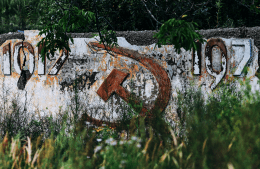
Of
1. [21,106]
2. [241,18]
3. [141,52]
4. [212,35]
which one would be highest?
[241,18]

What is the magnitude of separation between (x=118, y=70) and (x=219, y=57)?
1429mm

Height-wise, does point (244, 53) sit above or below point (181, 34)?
below

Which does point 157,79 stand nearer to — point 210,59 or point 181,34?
point 210,59

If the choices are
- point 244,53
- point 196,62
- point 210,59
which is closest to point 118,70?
point 196,62

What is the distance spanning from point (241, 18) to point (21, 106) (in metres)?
4.80

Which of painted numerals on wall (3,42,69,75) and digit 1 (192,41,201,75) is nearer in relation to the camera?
digit 1 (192,41,201,75)

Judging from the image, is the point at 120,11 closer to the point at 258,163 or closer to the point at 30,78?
the point at 30,78

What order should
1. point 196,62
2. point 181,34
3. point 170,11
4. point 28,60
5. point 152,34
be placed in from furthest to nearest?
point 170,11, point 28,60, point 152,34, point 196,62, point 181,34

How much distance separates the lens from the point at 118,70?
3.52m

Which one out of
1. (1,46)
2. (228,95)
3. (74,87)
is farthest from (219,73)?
(1,46)

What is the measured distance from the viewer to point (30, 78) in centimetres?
376

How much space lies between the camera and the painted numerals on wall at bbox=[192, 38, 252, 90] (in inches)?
126

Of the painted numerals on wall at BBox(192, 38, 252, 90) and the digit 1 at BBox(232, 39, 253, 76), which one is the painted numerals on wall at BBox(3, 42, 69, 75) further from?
the digit 1 at BBox(232, 39, 253, 76)

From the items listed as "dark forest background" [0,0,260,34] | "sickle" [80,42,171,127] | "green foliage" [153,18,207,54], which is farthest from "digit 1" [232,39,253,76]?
"dark forest background" [0,0,260,34]
